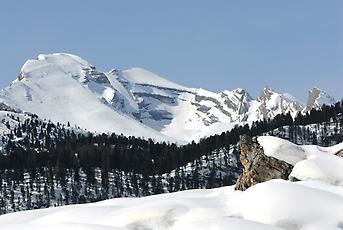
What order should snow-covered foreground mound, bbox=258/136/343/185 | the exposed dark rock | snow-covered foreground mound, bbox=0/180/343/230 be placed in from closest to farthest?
snow-covered foreground mound, bbox=0/180/343/230
snow-covered foreground mound, bbox=258/136/343/185
the exposed dark rock

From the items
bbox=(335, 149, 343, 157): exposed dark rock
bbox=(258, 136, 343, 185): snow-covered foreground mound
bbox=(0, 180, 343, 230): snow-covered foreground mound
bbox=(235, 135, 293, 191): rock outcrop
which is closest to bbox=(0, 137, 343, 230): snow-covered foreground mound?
bbox=(0, 180, 343, 230): snow-covered foreground mound

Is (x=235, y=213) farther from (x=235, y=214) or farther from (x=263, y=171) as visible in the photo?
(x=263, y=171)

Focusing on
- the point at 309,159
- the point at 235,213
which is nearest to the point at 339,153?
the point at 309,159

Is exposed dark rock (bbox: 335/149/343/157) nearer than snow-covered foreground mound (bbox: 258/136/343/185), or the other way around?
snow-covered foreground mound (bbox: 258/136/343/185)

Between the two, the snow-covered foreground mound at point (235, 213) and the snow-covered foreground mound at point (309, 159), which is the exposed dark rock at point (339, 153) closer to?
the snow-covered foreground mound at point (309, 159)

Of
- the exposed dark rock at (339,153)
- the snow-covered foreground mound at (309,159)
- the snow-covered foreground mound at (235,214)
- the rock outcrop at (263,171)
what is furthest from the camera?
the exposed dark rock at (339,153)

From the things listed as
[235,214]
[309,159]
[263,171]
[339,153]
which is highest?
[339,153]

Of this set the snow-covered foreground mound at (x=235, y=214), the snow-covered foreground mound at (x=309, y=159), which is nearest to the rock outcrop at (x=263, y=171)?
the snow-covered foreground mound at (x=309, y=159)

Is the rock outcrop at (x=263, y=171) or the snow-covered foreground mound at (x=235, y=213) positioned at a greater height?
the rock outcrop at (x=263, y=171)

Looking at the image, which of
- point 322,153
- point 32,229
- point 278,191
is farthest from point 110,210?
point 322,153

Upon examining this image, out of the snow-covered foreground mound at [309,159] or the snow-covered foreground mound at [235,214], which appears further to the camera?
the snow-covered foreground mound at [309,159]

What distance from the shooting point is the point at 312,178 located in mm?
29016

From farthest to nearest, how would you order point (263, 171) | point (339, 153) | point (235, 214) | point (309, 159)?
point (339, 153) → point (263, 171) → point (309, 159) → point (235, 214)

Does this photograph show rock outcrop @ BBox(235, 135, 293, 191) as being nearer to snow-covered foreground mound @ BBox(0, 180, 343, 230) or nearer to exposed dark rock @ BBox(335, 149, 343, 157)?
exposed dark rock @ BBox(335, 149, 343, 157)
